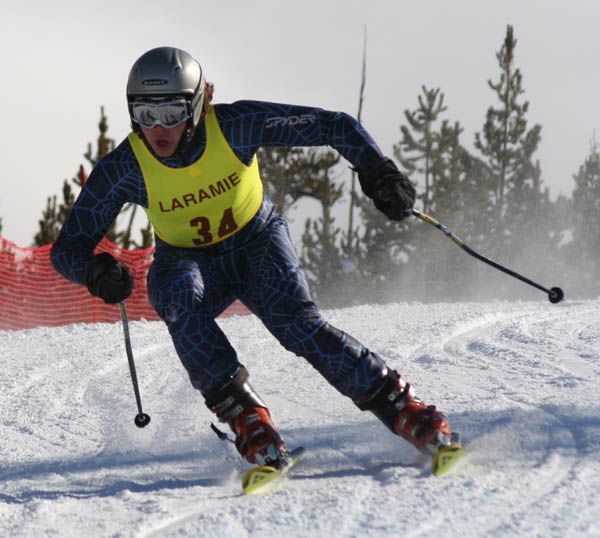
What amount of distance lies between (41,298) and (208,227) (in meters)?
9.85

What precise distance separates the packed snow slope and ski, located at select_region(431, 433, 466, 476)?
46 millimetres

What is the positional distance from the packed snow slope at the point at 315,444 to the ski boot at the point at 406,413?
12 cm

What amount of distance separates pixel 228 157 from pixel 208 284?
0.55 meters

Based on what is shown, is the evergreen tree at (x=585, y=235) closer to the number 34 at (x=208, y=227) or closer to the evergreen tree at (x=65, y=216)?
the evergreen tree at (x=65, y=216)

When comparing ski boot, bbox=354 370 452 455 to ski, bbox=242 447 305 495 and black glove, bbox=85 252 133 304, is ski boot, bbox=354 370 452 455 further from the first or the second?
black glove, bbox=85 252 133 304

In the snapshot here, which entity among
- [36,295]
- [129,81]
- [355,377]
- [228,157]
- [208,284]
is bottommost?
[36,295]

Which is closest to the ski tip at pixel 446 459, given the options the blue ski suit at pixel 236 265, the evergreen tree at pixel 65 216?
the blue ski suit at pixel 236 265

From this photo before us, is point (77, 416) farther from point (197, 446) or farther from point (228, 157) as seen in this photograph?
point (228, 157)

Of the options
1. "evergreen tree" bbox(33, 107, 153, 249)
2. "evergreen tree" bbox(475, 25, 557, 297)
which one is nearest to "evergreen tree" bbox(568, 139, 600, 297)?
"evergreen tree" bbox(475, 25, 557, 297)

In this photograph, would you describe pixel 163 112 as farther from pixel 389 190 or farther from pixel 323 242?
pixel 323 242

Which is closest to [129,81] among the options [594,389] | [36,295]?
[594,389]

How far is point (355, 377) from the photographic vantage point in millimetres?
3838

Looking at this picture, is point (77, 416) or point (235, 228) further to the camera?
point (77, 416)

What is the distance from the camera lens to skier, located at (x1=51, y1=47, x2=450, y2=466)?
3.79 meters
